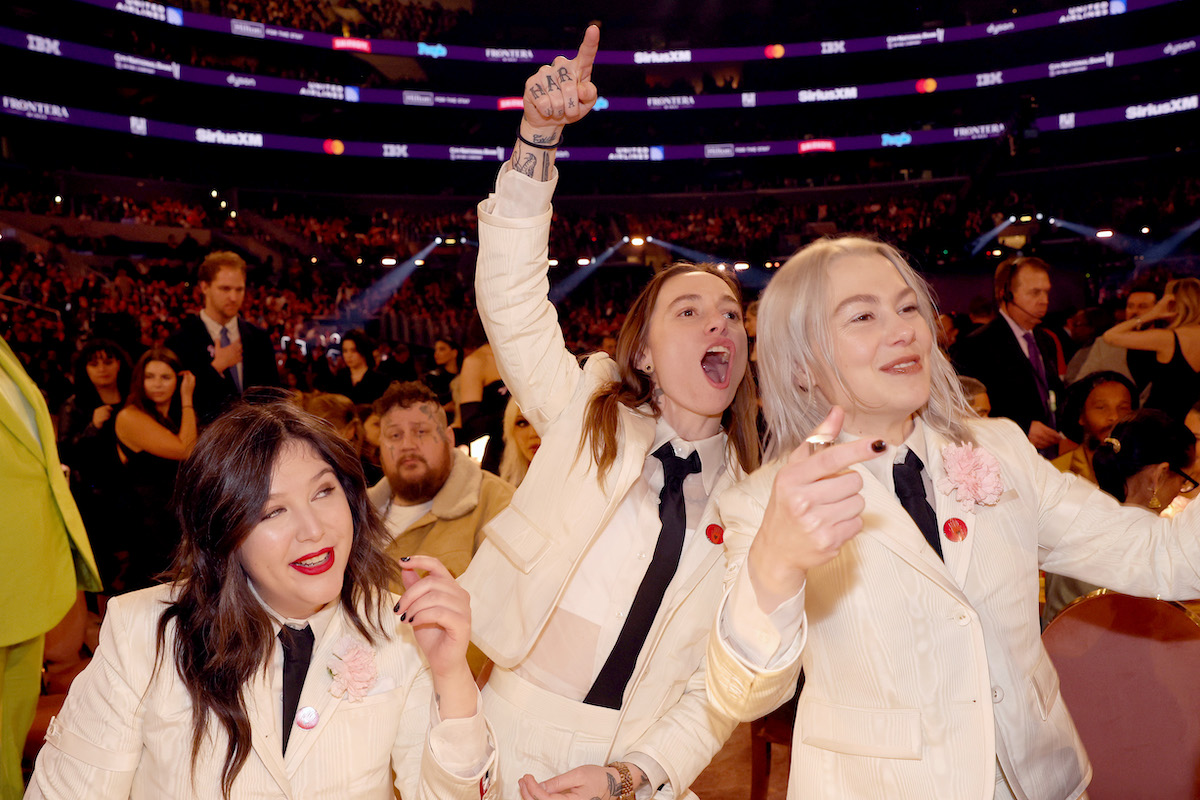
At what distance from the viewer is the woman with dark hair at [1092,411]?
3.30 meters

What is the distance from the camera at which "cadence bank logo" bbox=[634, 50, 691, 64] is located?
849 inches

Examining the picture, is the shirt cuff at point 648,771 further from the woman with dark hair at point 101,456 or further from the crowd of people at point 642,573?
the woman with dark hair at point 101,456

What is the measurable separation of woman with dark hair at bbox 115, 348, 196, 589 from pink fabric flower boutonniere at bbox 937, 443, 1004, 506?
3.30 meters

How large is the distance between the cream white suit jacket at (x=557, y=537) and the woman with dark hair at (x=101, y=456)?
2788 millimetres

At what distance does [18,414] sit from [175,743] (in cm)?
101

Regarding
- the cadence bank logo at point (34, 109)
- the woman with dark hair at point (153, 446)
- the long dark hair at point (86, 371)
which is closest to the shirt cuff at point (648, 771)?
the woman with dark hair at point (153, 446)

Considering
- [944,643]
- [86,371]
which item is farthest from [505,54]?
[944,643]

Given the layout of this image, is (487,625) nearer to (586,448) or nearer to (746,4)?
(586,448)

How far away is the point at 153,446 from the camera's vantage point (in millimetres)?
3896

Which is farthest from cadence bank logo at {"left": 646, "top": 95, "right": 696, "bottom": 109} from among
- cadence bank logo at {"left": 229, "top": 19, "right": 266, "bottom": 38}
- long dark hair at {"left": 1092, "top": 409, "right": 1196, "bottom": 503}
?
long dark hair at {"left": 1092, "top": 409, "right": 1196, "bottom": 503}

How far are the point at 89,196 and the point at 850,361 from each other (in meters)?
17.0

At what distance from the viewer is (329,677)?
1.54m

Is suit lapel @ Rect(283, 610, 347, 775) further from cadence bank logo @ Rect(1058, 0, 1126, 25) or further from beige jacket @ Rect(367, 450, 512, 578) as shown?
cadence bank logo @ Rect(1058, 0, 1126, 25)

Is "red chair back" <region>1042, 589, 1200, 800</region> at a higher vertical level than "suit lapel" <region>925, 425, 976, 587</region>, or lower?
lower
